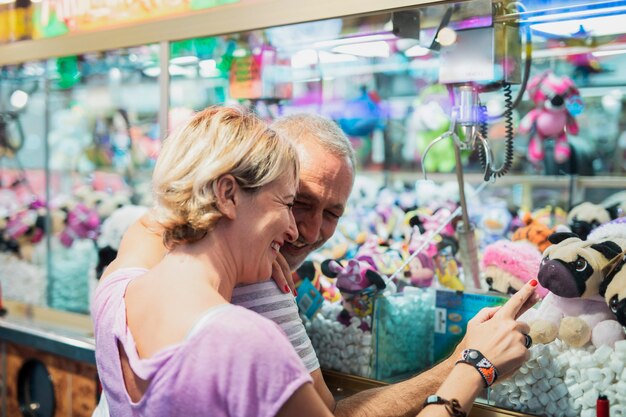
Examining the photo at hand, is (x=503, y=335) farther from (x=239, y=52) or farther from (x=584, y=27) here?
(x=239, y=52)

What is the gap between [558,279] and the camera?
1.55m

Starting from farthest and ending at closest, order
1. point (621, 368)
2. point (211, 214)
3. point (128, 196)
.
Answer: point (128, 196)
point (621, 368)
point (211, 214)

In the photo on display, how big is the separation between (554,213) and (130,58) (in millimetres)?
1703

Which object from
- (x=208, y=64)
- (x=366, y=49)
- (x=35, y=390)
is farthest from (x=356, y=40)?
(x=35, y=390)

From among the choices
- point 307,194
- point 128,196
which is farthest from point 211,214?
point 128,196

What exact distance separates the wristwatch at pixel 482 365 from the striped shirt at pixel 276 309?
0.31 m

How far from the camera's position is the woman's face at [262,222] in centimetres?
123

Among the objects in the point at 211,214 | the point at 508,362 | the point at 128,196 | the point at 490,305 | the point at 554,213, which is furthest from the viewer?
the point at 128,196

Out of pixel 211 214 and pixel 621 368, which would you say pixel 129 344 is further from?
pixel 621 368

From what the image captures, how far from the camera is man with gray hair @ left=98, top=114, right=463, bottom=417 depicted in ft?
4.71

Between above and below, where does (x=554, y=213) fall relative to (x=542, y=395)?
above

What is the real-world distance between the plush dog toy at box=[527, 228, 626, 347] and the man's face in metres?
0.49

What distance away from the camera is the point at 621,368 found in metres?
1.45

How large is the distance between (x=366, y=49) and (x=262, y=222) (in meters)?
1.25
